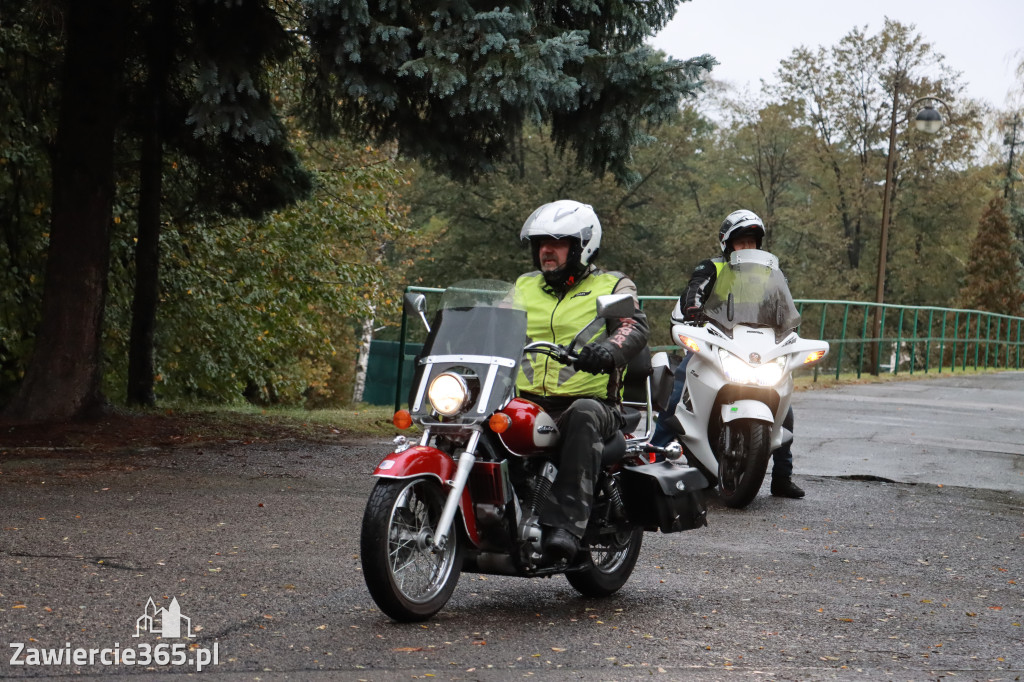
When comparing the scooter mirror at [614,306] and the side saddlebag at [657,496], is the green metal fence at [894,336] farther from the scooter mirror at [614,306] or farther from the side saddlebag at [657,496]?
the scooter mirror at [614,306]

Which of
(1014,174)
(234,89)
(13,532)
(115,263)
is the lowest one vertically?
(13,532)

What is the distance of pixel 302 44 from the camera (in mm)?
11383

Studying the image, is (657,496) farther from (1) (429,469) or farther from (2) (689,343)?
(2) (689,343)

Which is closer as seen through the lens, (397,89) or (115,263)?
(397,89)

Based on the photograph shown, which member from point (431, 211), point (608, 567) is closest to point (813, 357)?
point (608, 567)

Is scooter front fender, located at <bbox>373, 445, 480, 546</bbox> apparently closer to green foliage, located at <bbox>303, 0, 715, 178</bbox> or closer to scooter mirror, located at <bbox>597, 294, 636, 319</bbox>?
scooter mirror, located at <bbox>597, 294, 636, 319</bbox>

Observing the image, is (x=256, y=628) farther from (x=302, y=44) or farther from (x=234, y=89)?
(x=302, y=44)

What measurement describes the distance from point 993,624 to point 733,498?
336cm

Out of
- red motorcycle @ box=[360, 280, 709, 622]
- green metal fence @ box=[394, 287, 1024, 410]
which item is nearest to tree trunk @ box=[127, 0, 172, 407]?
green metal fence @ box=[394, 287, 1024, 410]

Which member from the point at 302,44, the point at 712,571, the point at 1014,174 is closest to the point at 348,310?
the point at 302,44

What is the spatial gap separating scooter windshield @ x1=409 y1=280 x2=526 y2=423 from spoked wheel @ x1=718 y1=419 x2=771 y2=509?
11.2ft

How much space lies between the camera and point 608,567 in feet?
21.4

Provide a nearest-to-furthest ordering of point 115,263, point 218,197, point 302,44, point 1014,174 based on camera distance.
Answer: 1. point 302,44
2. point 218,197
3. point 115,263
4. point 1014,174

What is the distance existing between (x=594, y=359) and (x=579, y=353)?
74 millimetres
